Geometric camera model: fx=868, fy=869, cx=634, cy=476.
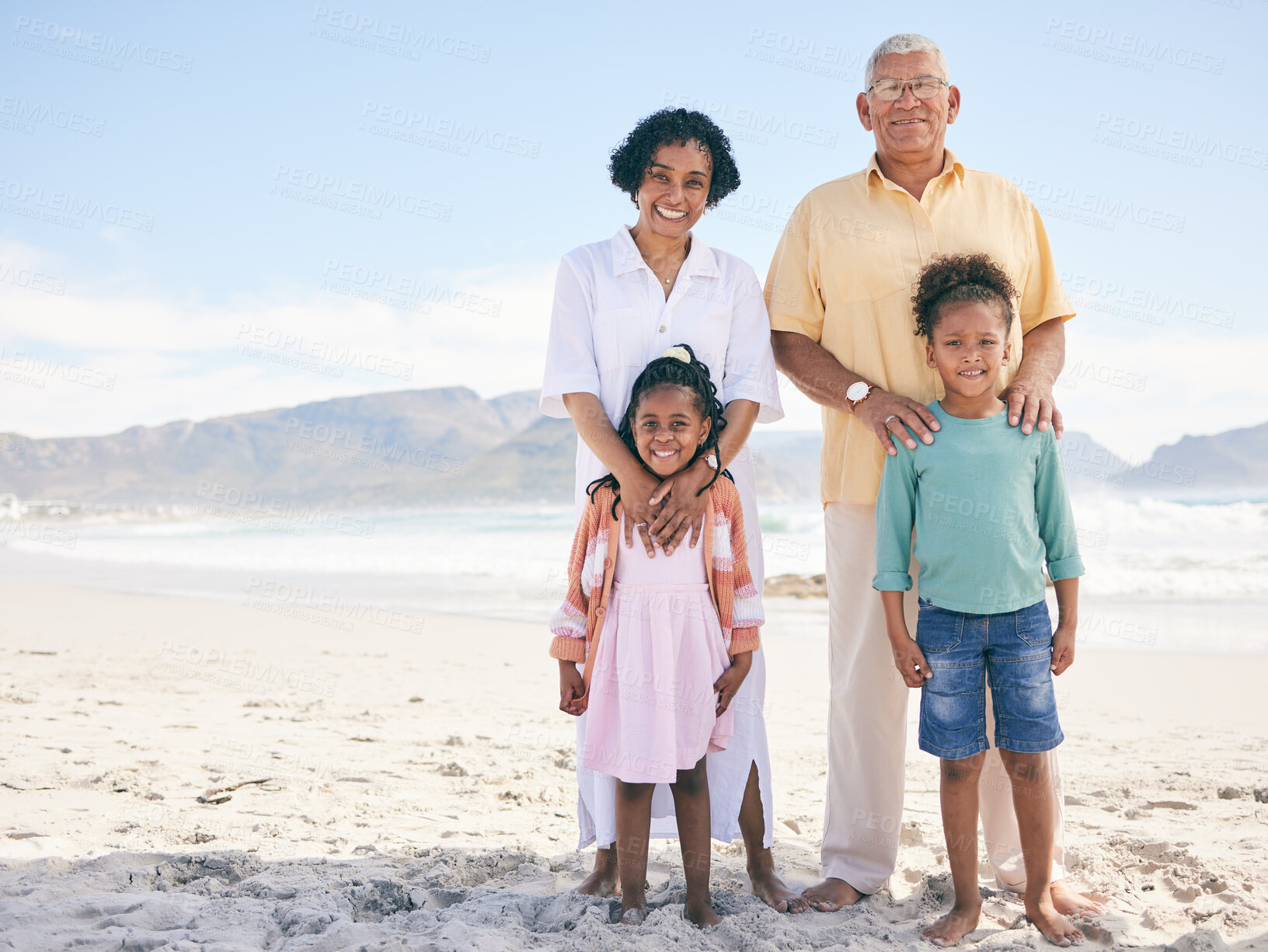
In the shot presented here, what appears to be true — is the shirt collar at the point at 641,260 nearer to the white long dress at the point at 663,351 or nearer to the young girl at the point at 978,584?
the white long dress at the point at 663,351

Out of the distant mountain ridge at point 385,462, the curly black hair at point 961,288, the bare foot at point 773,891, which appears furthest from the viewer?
the distant mountain ridge at point 385,462

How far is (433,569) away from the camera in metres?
13.9

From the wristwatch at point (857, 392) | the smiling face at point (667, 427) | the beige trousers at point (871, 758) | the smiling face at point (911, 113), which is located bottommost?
the beige trousers at point (871, 758)

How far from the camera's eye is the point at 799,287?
2.71 meters

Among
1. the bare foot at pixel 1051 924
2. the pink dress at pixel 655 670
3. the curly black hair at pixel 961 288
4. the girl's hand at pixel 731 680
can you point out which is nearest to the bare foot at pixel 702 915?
the pink dress at pixel 655 670

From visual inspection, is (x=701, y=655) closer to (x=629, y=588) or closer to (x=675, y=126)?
(x=629, y=588)

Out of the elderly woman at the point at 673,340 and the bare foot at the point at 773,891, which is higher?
the elderly woman at the point at 673,340

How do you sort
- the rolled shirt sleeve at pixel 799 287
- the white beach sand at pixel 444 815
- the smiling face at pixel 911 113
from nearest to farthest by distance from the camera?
the white beach sand at pixel 444 815 → the smiling face at pixel 911 113 → the rolled shirt sleeve at pixel 799 287

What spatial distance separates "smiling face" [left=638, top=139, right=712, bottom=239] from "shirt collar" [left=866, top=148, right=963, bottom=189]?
20.5 inches

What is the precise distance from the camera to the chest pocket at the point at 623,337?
2.54 metres

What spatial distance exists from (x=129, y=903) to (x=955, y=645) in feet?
7.44

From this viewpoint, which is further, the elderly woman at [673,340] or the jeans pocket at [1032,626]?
the elderly woman at [673,340]

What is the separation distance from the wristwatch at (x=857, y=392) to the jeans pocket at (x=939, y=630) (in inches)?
23.9

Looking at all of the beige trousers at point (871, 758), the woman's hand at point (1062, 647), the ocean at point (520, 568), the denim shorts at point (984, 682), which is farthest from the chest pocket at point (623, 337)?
the ocean at point (520, 568)
